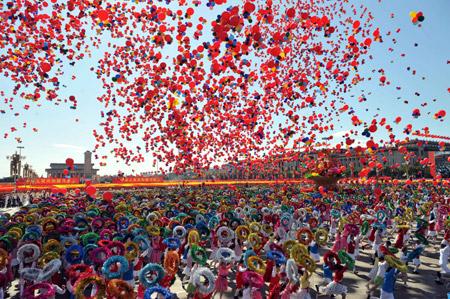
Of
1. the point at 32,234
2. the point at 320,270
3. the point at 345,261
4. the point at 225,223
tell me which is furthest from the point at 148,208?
the point at 345,261

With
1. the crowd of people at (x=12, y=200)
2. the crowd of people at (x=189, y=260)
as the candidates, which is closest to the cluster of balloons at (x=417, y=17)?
the crowd of people at (x=189, y=260)

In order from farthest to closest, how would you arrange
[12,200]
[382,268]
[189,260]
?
[12,200]
[189,260]
[382,268]

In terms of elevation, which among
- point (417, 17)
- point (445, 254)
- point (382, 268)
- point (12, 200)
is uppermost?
point (417, 17)

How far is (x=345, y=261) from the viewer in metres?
8.62

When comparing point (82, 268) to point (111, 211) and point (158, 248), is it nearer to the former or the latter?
point (158, 248)

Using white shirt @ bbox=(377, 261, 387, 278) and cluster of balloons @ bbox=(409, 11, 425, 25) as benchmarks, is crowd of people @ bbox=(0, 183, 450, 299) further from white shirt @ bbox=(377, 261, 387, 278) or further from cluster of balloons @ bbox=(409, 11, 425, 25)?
cluster of balloons @ bbox=(409, 11, 425, 25)

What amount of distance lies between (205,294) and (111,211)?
40.3 ft

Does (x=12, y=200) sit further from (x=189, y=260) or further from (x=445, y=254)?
(x=445, y=254)

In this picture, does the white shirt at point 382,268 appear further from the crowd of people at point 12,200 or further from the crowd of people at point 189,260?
the crowd of people at point 12,200

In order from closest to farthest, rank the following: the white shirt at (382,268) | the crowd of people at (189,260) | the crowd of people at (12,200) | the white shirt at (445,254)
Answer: the crowd of people at (189,260) → the white shirt at (382,268) → the white shirt at (445,254) → the crowd of people at (12,200)

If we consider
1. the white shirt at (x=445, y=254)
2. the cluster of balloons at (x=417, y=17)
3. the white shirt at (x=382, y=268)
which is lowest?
the white shirt at (x=445, y=254)

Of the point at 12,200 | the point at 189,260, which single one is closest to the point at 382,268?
the point at 189,260

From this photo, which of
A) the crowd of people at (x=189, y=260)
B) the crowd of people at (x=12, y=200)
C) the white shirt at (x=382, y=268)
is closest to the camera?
the crowd of people at (x=189, y=260)

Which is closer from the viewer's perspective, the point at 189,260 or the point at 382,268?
the point at 382,268
